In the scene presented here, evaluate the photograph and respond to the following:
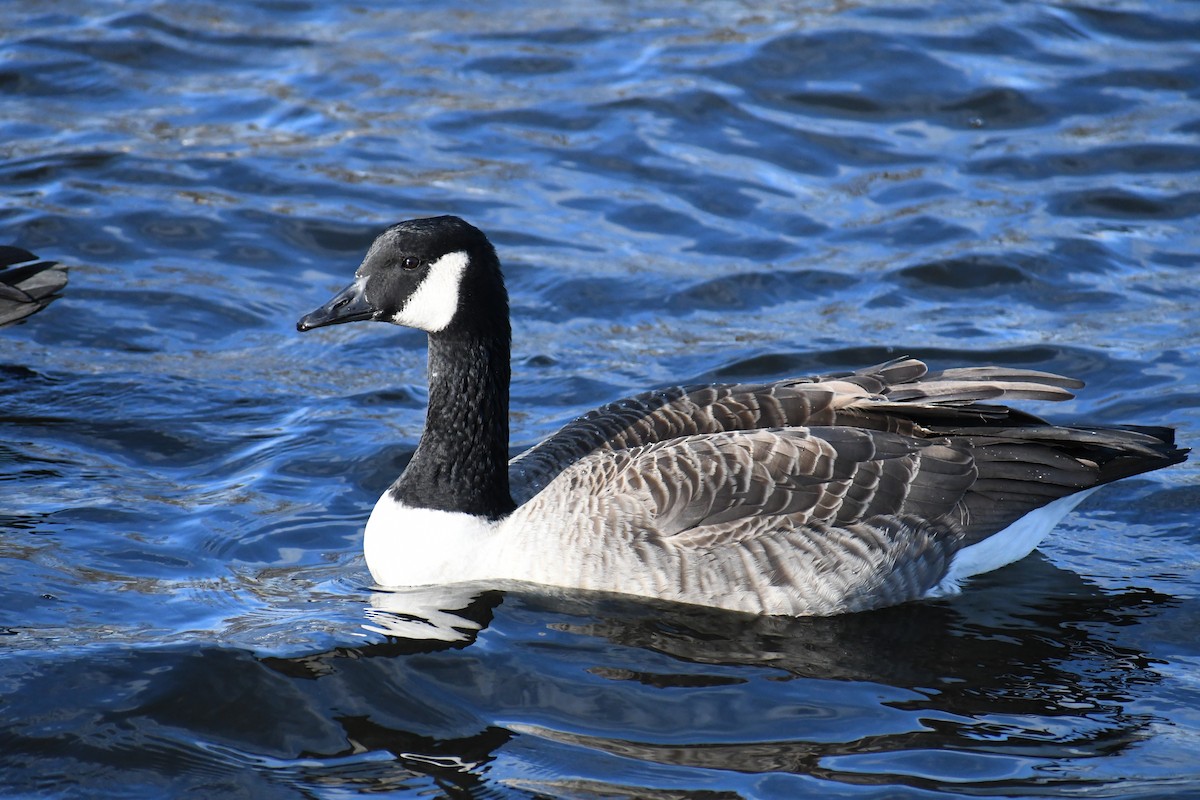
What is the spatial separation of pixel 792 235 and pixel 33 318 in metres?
6.49

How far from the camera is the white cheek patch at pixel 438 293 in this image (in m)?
8.16

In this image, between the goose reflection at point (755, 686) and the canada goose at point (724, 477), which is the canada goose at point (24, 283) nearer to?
the canada goose at point (724, 477)

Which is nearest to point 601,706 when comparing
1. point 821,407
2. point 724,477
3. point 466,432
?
point 724,477

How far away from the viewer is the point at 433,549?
8078 mm

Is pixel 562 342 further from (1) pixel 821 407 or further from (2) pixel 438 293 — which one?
(1) pixel 821 407

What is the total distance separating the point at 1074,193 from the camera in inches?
552

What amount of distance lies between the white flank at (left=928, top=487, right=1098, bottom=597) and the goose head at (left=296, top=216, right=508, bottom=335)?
297cm

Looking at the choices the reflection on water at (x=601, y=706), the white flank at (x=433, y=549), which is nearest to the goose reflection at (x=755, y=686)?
the reflection on water at (x=601, y=706)

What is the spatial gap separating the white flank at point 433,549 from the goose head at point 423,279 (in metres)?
1.08

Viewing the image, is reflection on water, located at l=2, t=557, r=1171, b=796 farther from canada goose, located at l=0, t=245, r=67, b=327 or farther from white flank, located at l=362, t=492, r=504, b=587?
canada goose, located at l=0, t=245, r=67, b=327

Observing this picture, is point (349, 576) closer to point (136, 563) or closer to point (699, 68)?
point (136, 563)

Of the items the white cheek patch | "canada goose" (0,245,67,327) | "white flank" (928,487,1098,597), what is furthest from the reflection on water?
"canada goose" (0,245,67,327)

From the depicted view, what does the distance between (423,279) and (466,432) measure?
0.87 meters

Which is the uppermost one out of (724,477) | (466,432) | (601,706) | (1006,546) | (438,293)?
(438,293)
